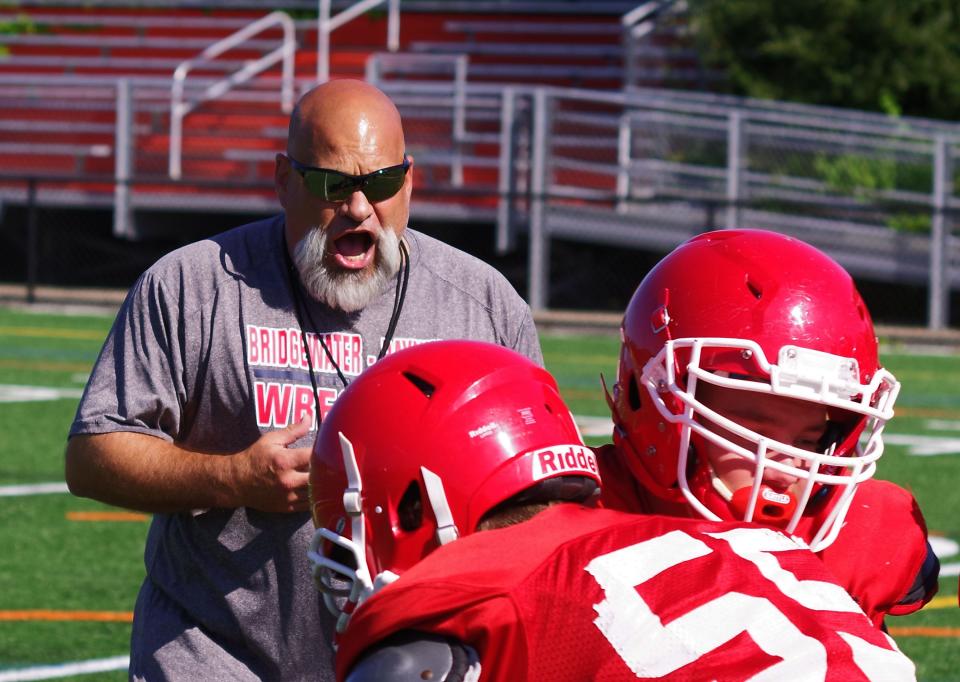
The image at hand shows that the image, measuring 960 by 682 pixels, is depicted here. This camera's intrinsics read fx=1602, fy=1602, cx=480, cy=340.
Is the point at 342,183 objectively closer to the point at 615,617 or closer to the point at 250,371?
the point at 250,371

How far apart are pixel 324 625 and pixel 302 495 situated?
407 mm

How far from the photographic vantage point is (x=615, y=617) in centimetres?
204

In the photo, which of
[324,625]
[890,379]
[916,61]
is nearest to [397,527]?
[890,379]

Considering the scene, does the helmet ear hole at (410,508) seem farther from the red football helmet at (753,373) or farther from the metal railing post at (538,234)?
the metal railing post at (538,234)

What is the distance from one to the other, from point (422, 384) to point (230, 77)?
65.3 feet

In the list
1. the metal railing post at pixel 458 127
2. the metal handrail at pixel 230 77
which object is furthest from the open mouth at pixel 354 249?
the metal handrail at pixel 230 77

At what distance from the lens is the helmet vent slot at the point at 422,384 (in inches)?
94.2

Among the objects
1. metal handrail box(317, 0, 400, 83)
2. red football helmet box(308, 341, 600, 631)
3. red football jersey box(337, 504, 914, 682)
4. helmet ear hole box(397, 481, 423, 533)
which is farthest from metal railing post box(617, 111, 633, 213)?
red football jersey box(337, 504, 914, 682)

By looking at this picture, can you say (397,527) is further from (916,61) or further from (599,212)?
(916,61)

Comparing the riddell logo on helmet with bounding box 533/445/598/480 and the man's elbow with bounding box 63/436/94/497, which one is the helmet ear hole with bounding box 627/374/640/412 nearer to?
the riddell logo on helmet with bounding box 533/445/598/480

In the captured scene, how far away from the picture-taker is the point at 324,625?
11.9ft

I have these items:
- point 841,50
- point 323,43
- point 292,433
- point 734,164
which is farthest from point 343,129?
point 323,43

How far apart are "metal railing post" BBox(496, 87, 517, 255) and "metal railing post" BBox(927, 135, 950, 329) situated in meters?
4.69

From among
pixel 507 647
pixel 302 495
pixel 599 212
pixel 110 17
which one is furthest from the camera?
pixel 110 17
